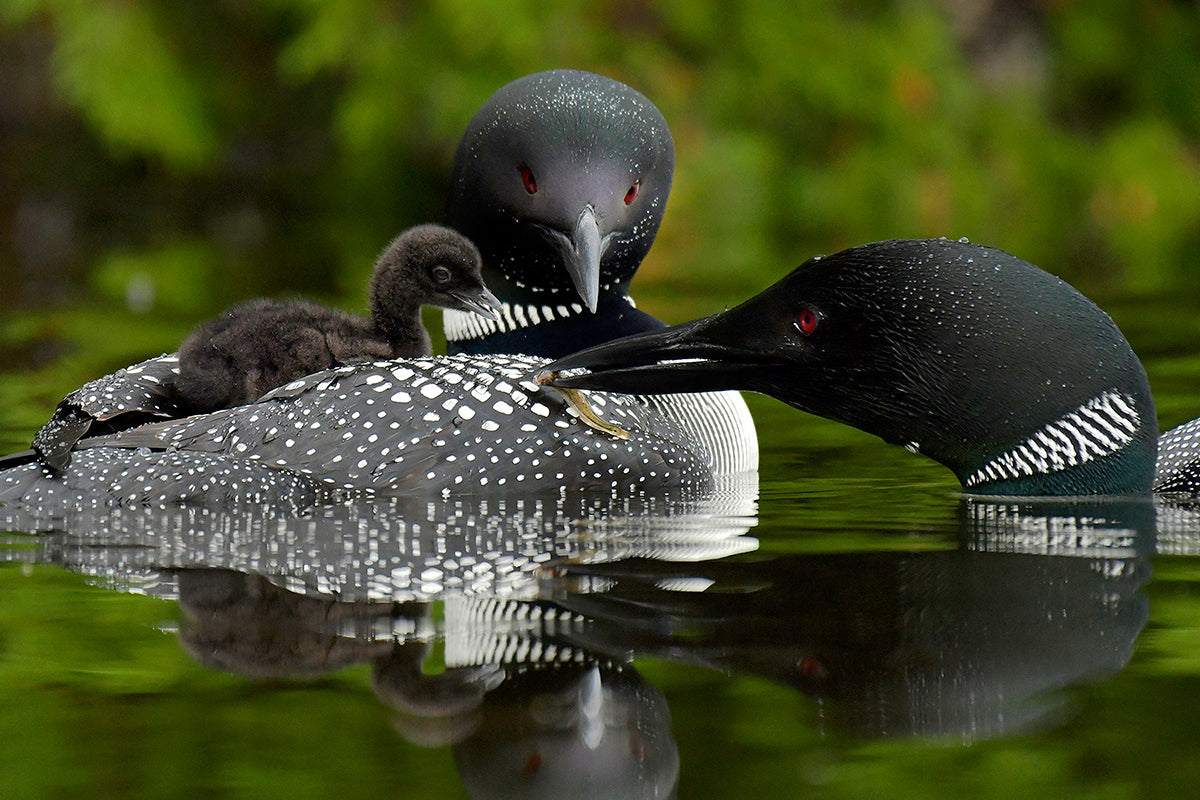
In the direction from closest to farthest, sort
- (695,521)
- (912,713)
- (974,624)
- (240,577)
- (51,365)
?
1. (912,713)
2. (974,624)
3. (240,577)
4. (695,521)
5. (51,365)

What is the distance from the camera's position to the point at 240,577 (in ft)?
10.1

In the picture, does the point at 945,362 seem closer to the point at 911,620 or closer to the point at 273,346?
the point at 911,620

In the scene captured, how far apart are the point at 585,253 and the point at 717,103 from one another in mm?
Answer: 8845

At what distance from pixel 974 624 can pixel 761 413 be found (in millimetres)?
3163

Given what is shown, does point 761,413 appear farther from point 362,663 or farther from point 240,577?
point 362,663

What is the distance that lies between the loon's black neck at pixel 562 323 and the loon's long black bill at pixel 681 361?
783 mm

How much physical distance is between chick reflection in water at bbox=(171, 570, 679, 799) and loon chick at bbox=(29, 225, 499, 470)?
985mm

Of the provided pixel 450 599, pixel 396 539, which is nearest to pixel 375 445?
pixel 396 539

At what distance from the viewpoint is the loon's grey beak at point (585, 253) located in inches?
160

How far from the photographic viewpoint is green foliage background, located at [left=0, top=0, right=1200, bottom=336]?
479 inches

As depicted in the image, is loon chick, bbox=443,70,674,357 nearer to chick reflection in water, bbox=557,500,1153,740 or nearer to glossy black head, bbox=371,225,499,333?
glossy black head, bbox=371,225,499,333

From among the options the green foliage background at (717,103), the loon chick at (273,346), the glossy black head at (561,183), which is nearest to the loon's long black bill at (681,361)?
the glossy black head at (561,183)

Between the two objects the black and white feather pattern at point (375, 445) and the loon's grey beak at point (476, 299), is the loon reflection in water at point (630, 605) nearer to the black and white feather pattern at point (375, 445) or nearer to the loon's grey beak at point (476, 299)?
the black and white feather pattern at point (375, 445)

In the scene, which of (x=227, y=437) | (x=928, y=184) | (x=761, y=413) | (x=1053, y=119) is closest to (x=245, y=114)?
(x=928, y=184)
